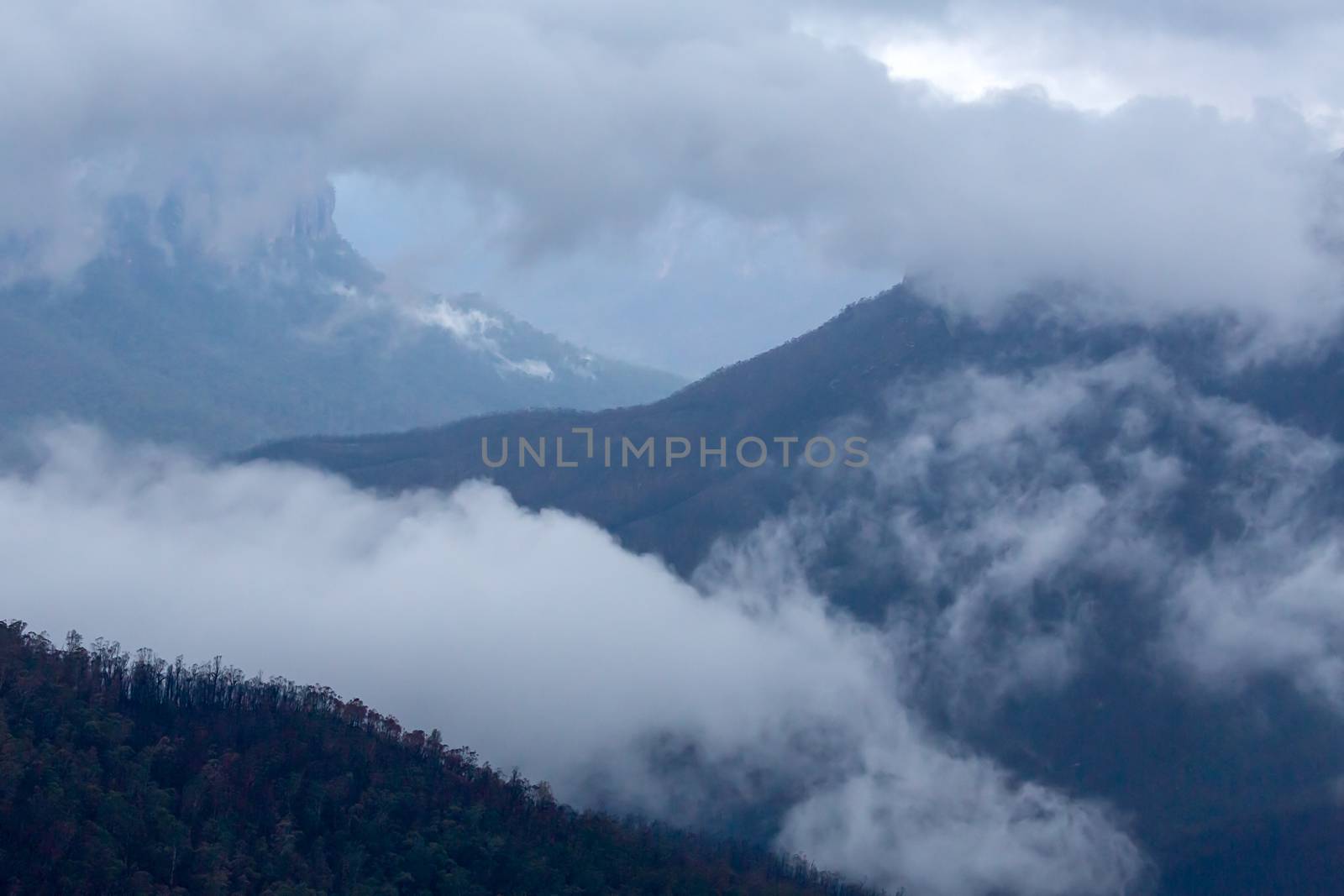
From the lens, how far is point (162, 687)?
133m

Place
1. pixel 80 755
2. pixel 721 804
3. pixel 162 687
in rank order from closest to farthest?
pixel 80 755
pixel 162 687
pixel 721 804

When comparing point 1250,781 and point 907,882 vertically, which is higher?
Result: point 1250,781

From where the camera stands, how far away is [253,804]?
390 feet

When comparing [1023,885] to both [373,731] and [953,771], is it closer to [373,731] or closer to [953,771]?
[953,771]

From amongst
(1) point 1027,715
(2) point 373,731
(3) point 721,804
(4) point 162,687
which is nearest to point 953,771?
(1) point 1027,715

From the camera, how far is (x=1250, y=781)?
176000 millimetres

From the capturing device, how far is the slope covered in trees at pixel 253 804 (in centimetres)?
10625

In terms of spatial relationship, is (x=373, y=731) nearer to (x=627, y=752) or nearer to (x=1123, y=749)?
(x=627, y=752)

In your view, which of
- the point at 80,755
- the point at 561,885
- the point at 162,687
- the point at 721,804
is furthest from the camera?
the point at 721,804

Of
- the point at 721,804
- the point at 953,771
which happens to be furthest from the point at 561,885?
the point at 953,771

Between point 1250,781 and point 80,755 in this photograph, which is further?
point 1250,781

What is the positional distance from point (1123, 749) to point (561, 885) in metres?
80.1

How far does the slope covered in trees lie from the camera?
4183 inches

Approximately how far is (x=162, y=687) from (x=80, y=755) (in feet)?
59.7
